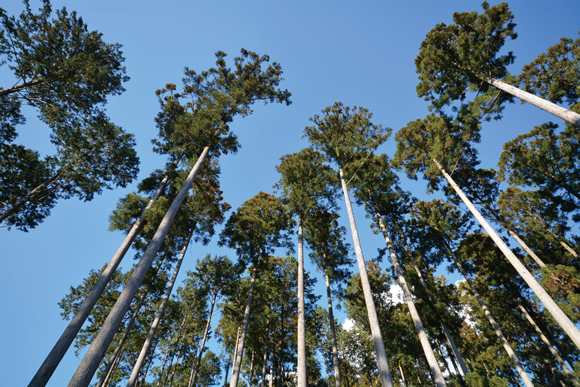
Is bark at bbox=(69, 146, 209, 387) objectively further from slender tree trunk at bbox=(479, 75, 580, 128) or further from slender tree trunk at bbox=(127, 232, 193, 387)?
slender tree trunk at bbox=(479, 75, 580, 128)

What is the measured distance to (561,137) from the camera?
1238 cm

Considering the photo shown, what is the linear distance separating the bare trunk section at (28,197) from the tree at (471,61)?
21.2m

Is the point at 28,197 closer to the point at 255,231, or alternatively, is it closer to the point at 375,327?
the point at 255,231

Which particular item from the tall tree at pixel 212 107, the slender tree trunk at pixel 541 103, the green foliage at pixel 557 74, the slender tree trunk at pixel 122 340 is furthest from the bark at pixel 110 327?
the green foliage at pixel 557 74

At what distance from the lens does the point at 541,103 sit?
770 cm

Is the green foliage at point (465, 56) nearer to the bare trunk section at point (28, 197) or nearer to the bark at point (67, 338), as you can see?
the bark at point (67, 338)

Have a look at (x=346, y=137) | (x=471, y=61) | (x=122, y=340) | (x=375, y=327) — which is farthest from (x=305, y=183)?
(x=122, y=340)

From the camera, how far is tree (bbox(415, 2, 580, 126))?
9.36 metres

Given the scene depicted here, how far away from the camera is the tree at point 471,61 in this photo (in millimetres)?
9359

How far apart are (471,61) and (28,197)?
23.1m

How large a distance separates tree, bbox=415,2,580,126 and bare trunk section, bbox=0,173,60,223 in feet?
69.4

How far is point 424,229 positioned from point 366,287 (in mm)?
10184

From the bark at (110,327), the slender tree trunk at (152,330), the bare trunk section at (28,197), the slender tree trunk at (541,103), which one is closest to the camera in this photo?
the bark at (110,327)

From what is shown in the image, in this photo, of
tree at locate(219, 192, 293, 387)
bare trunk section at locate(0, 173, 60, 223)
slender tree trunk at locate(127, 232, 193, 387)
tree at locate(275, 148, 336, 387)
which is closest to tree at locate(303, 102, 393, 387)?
tree at locate(275, 148, 336, 387)
